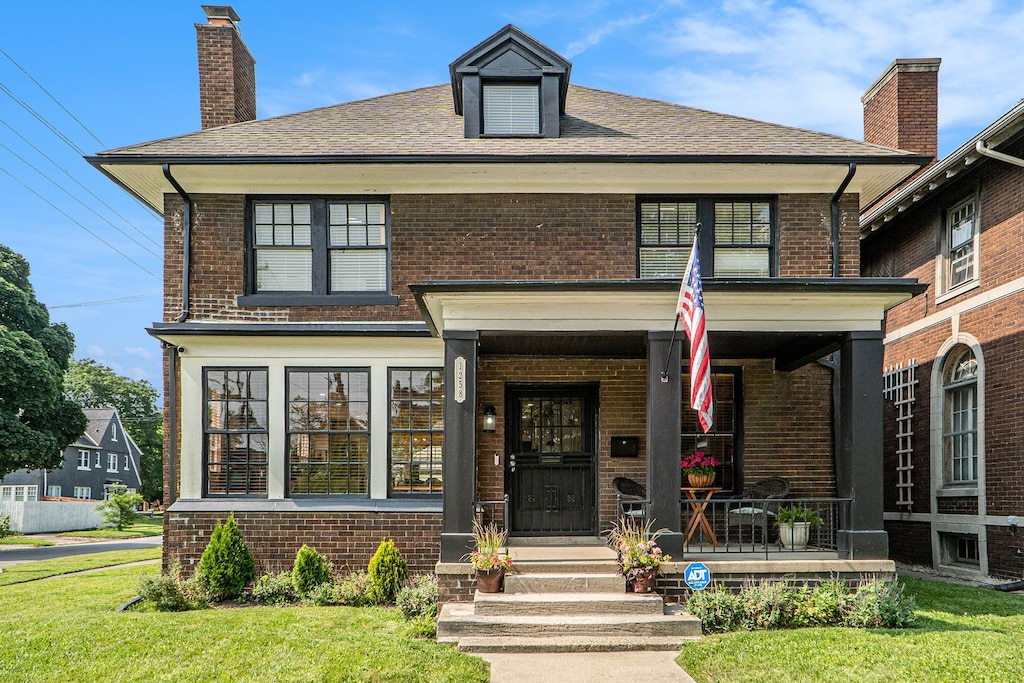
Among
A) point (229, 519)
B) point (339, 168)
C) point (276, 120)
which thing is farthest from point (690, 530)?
point (276, 120)

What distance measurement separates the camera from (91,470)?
46.6 meters

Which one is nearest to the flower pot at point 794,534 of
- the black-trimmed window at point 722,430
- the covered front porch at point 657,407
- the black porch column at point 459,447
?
the covered front porch at point 657,407

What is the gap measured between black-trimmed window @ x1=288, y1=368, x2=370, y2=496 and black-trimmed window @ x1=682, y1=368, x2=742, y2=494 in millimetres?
4545

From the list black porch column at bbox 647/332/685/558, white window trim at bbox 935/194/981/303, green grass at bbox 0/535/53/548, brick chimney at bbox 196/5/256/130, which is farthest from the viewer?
green grass at bbox 0/535/53/548

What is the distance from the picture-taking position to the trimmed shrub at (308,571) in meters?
10.3

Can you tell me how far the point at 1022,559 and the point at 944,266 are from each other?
192 inches

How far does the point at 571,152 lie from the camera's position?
36.3ft

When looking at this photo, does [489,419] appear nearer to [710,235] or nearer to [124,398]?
[710,235]

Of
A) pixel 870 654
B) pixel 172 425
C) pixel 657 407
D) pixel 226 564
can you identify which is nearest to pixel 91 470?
pixel 172 425

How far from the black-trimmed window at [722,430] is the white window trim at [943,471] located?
154 inches

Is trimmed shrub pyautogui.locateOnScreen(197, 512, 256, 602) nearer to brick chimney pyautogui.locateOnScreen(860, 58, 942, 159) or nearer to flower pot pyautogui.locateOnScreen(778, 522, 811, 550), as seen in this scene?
flower pot pyautogui.locateOnScreen(778, 522, 811, 550)

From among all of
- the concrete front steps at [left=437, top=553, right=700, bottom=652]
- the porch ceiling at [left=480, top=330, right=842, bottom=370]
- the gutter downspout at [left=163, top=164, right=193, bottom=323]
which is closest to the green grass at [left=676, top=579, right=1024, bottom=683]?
the concrete front steps at [left=437, top=553, right=700, bottom=652]

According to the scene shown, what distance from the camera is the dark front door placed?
37.8 ft

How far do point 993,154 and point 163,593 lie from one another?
12285 mm
